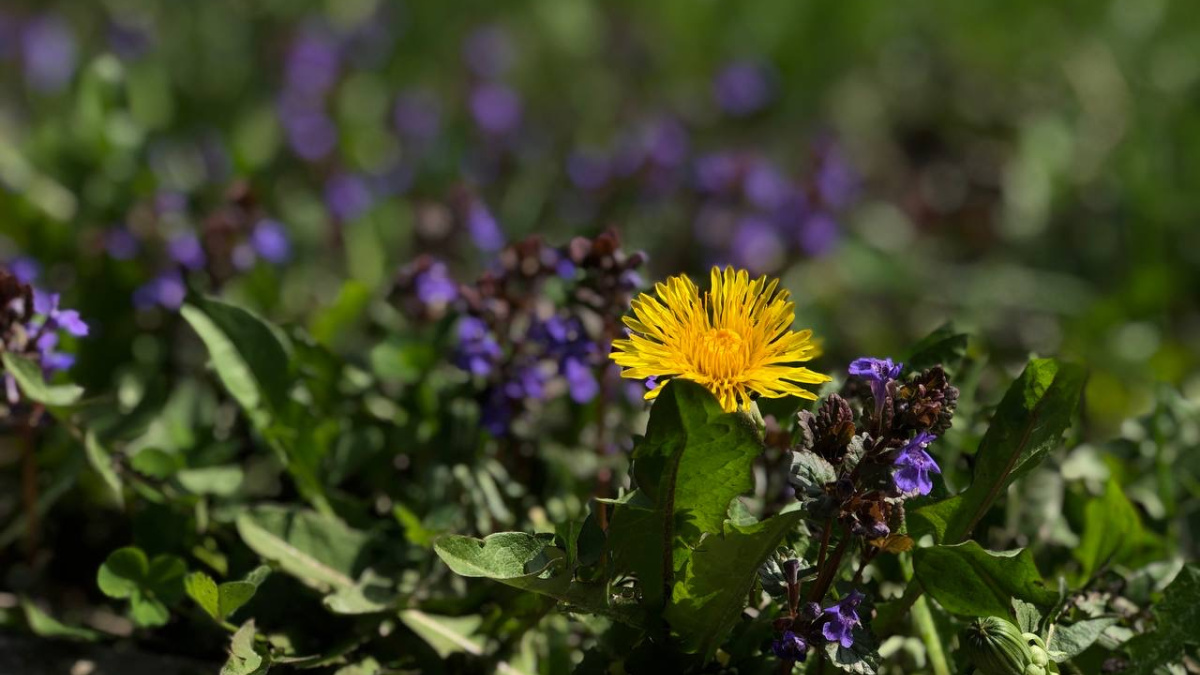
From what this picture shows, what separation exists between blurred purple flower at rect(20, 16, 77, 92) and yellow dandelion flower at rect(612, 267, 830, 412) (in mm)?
3739

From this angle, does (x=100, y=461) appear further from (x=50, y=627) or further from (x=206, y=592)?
(x=206, y=592)

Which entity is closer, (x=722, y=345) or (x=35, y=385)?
(x=722, y=345)

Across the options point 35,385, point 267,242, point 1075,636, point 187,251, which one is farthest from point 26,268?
point 1075,636

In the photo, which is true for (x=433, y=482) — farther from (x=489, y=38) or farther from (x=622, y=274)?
(x=489, y=38)

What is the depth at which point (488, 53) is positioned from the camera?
5.76 m

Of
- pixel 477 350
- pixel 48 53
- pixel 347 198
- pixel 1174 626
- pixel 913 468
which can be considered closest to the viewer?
pixel 913 468

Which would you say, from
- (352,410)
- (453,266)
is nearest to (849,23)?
(453,266)

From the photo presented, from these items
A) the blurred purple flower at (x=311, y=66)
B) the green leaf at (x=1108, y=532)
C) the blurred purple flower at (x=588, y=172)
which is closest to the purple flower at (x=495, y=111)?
the blurred purple flower at (x=588, y=172)

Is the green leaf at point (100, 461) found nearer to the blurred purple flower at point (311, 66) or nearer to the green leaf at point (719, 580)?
the green leaf at point (719, 580)

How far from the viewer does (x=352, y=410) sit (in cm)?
288

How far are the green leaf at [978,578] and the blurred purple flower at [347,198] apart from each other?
2725 millimetres

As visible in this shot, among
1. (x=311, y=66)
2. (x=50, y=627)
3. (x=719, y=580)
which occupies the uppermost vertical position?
(x=311, y=66)

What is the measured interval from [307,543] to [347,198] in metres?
2.13

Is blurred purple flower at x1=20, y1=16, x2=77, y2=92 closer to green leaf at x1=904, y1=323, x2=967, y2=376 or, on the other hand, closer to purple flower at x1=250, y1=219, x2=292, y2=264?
purple flower at x1=250, y1=219, x2=292, y2=264
